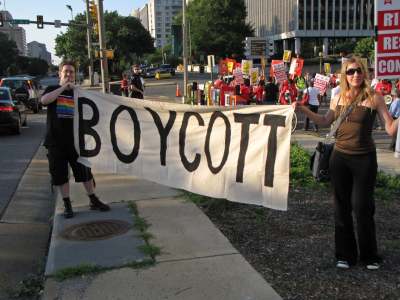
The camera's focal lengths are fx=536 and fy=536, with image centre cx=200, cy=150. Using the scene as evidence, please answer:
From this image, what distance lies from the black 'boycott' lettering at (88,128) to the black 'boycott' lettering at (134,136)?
0.59ft

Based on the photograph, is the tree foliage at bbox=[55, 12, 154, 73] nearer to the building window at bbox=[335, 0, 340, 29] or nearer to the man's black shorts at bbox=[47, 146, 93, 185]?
the building window at bbox=[335, 0, 340, 29]

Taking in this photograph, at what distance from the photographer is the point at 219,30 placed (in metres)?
98.5

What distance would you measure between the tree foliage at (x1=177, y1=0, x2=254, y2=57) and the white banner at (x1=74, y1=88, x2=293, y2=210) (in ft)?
307

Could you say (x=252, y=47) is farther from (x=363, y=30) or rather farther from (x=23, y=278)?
(x=363, y=30)

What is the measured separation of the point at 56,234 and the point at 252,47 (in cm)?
2696

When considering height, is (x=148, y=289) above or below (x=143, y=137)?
below

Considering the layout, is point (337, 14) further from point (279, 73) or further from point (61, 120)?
point (61, 120)

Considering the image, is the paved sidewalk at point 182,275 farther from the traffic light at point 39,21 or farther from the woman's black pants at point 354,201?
the traffic light at point 39,21

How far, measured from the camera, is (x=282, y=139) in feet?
15.4

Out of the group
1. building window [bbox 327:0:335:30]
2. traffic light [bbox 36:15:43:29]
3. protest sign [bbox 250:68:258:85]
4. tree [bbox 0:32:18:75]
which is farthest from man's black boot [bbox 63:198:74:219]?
building window [bbox 327:0:335:30]

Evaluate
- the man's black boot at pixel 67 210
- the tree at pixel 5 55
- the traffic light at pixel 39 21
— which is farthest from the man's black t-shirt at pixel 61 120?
the tree at pixel 5 55

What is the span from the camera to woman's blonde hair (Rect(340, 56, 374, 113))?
4.13 m

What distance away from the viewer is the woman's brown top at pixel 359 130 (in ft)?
13.4

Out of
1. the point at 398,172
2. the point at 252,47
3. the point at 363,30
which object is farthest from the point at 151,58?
the point at 398,172
